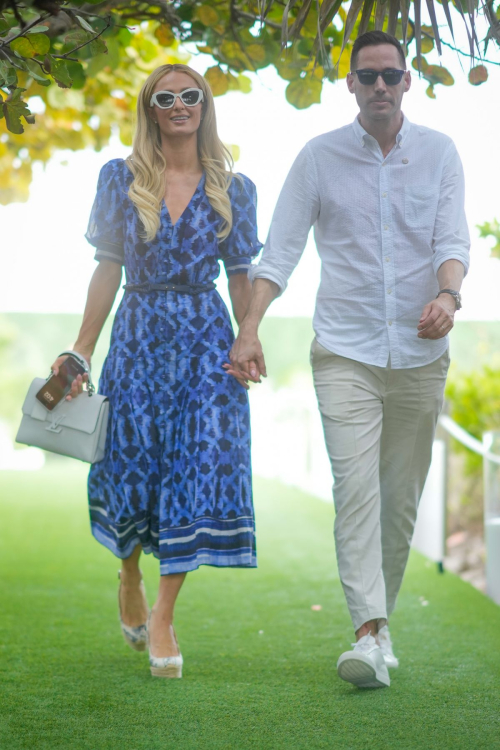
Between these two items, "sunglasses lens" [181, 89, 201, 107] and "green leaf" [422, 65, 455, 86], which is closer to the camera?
"sunglasses lens" [181, 89, 201, 107]

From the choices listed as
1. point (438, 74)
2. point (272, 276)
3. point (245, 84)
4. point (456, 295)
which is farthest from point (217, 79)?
point (456, 295)

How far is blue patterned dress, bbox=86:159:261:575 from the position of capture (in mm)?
3553

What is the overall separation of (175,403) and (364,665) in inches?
45.7

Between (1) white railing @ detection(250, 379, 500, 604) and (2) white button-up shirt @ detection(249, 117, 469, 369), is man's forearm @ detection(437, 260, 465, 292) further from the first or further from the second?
(1) white railing @ detection(250, 379, 500, 604)

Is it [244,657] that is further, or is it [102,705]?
[244,657]

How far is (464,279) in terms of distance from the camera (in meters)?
3.43

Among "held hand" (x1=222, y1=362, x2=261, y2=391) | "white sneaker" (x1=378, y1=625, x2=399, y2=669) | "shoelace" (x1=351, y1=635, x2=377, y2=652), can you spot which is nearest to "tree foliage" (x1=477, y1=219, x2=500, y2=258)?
"held hand" (x1=222, y1=362, x2=261, y2=391)

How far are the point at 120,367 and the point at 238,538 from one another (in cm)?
77

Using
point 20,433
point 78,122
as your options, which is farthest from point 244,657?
point 78,122

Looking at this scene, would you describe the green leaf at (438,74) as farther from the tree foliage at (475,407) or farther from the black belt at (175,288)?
the tree foliage at (475,407)

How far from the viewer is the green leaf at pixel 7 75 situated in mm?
2801

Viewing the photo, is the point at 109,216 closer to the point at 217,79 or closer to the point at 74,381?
the point at 74,381

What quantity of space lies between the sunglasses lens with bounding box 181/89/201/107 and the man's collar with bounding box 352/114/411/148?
0.60 m

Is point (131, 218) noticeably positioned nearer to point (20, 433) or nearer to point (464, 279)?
point (20, 433)
